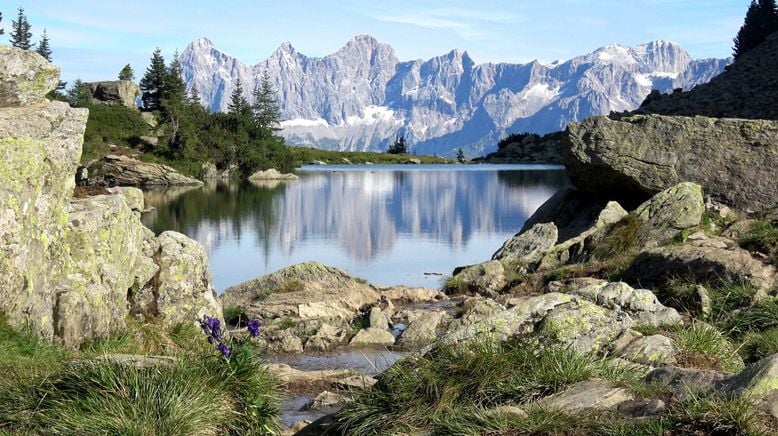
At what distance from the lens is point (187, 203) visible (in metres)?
72.2

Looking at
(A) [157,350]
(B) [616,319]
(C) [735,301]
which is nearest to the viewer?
(B) [616,319]

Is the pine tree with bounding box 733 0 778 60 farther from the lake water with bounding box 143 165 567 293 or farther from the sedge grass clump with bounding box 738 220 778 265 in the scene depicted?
the sedge grass clump with bounding box 738 220 778 265

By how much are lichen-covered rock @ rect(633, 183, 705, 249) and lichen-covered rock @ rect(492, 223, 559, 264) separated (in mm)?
4108

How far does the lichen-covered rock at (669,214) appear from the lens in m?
23.1

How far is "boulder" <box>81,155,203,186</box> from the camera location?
9844cm

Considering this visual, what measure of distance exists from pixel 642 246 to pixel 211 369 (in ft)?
57.0

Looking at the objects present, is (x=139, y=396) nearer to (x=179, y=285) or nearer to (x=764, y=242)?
(x=179, y=285)

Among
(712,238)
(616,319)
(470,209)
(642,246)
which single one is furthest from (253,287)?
(470,209)

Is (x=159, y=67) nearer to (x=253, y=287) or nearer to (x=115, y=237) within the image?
(x=253, y=287)

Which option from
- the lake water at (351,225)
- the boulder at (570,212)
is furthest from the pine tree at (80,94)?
the boulder at (570,212)

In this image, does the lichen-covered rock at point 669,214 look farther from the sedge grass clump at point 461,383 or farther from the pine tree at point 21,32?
the pine tree at point 21,32

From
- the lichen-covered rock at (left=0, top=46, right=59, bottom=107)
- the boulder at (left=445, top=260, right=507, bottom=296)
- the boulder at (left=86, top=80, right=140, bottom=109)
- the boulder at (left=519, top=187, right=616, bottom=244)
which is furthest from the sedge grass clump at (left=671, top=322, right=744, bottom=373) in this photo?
the boulder at (left=86, top=80, right=140, bottom=109)

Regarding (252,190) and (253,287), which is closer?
(253,287)

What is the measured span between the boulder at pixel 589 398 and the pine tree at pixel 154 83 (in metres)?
131
